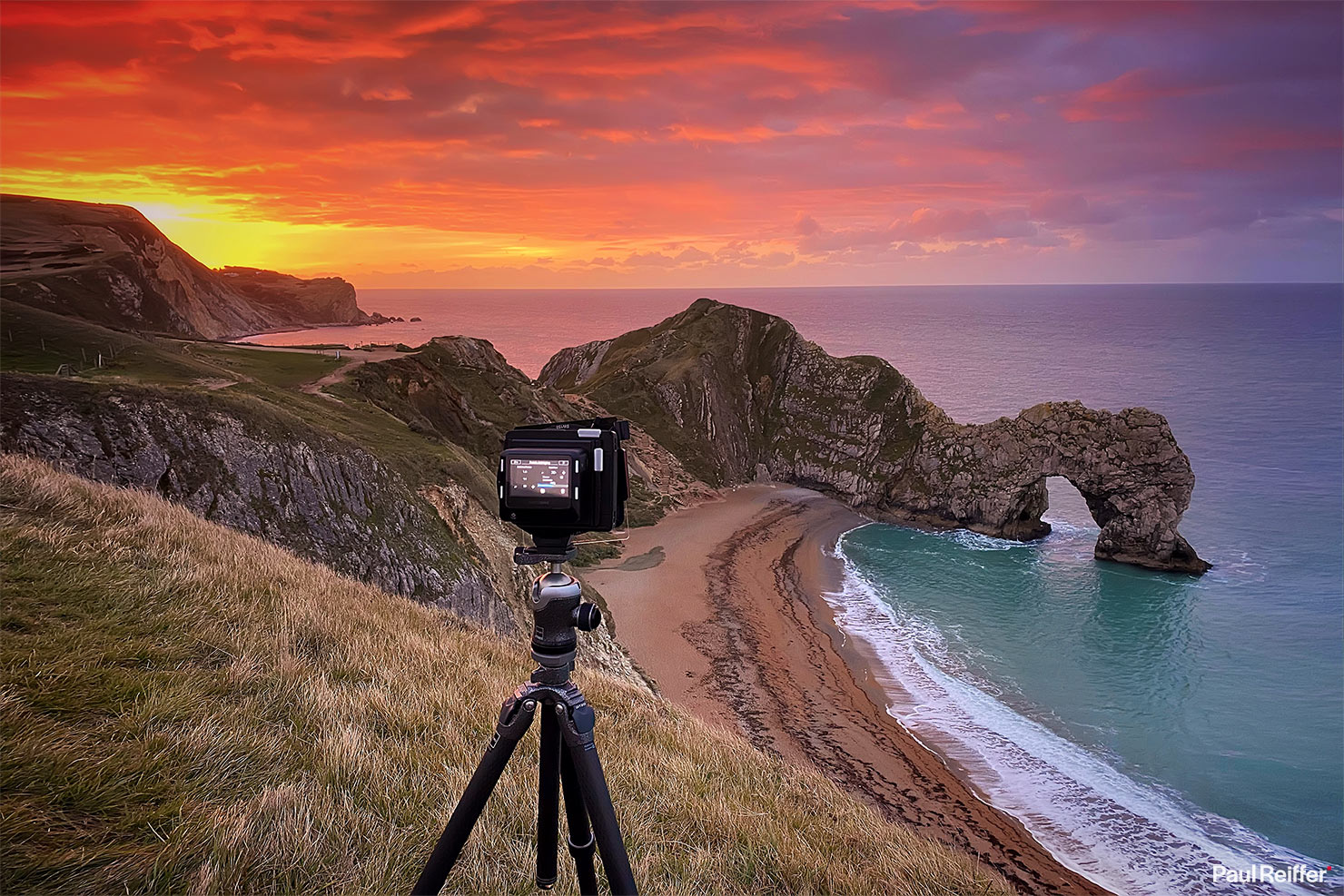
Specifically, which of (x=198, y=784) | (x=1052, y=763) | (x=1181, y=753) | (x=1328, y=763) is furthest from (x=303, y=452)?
(x=1328, y=763)

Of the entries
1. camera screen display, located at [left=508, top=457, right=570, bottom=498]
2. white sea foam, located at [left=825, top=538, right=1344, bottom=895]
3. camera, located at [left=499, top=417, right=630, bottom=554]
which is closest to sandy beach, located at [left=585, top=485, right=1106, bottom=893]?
white sea foam, located at [left=825, top=538, right=1344, bottom=895]

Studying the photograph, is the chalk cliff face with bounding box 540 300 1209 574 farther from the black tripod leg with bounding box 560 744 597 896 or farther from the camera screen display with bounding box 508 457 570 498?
the camera screen display with bounding box 508 457 570 498

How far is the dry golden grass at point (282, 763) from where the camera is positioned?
2.88 m

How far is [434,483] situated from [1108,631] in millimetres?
31493

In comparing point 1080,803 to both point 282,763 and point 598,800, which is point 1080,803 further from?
point 282,763

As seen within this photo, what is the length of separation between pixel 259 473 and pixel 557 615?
15863 millimetres

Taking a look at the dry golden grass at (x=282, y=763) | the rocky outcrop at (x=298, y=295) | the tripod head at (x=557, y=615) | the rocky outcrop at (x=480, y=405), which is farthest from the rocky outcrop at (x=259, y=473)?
the rocky outcrop at (x=298, y=295)

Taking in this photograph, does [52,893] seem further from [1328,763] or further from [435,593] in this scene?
[1328,763]

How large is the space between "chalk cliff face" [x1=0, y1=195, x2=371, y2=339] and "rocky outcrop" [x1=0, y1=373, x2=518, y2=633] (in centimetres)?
6482

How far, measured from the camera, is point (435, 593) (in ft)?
52.9

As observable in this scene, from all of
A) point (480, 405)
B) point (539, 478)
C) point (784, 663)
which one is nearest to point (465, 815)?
point (539, 478)

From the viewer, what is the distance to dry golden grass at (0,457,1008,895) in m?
2.88

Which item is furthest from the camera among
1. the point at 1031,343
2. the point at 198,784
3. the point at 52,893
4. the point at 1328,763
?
the point at 1031,343

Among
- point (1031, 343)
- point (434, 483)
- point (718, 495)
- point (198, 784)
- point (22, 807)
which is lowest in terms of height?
point (718, 495)
